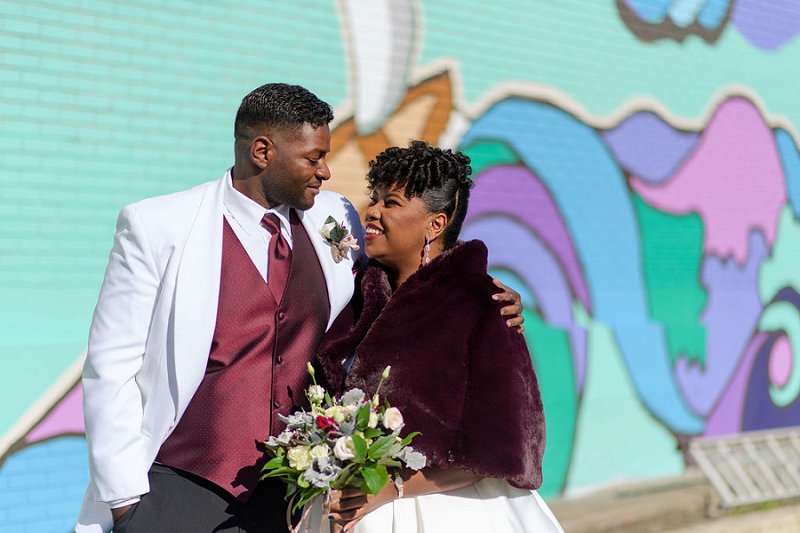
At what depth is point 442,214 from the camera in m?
2.85

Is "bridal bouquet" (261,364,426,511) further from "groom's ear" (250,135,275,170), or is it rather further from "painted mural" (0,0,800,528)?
"painted mural" (0,0,800,528)

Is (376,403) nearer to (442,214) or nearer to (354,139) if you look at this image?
(442,214)

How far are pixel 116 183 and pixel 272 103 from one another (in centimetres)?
214

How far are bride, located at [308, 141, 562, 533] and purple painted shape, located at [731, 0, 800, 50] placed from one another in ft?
19.5

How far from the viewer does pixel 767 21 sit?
8.20 metres

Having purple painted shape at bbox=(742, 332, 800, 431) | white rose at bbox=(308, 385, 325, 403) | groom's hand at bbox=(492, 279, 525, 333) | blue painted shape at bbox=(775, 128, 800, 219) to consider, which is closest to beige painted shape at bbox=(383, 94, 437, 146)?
groom's hand at bbox=(492, 279, 525, 333)

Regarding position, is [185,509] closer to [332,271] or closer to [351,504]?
[351,504]

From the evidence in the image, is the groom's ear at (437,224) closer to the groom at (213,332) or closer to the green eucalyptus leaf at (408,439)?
the groom at (213,332)

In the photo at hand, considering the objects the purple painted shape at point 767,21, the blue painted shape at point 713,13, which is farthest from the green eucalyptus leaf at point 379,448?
the purple painted shape at point 767,21

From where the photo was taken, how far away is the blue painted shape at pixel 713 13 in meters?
7.67

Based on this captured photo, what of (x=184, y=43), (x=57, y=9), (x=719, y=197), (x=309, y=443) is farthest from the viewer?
(x=719, y=197)

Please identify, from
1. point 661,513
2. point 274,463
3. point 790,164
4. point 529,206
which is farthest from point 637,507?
point 274,463

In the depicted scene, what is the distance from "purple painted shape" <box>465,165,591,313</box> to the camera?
6.23 m

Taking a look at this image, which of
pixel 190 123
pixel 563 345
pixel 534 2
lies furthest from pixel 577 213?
pixel 190 123
